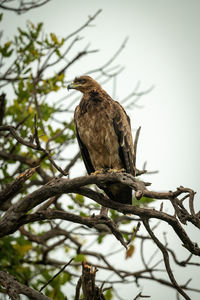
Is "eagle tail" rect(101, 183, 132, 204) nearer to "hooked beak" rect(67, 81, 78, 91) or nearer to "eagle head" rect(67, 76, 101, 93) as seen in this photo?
"eagle head" rect(67, 76, 101, 93)

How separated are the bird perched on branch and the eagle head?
489mm

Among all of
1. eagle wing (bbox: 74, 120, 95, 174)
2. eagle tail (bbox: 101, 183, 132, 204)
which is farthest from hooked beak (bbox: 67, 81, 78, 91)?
eagle tail (bbox: 101, 183, 132, 204)

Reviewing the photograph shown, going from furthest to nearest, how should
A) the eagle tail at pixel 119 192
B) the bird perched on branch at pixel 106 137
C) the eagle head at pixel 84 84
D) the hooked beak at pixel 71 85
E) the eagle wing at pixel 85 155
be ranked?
the hooked beak at pixel 71 85 < the eagle head at pixel 84 84 < the eagle wing at pixel 85 155 < the bird perched on branch at pixel 106 137 < the eagle tail at pixel 119 192

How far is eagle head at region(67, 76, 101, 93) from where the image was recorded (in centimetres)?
556

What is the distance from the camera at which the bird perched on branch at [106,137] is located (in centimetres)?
476

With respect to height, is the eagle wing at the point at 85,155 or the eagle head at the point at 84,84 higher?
the eagle head at the point at 84,84

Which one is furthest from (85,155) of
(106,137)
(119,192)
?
(119,192)

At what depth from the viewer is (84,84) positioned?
564 centimetres

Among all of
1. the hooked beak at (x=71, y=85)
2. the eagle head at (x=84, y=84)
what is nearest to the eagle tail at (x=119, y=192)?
the eagle head at (x=84, y=84)

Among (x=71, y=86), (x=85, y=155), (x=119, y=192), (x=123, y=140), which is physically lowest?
(x=119, y=192)

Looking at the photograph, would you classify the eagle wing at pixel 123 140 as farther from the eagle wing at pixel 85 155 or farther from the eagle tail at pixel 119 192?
the eagle wing at pixel 85 155

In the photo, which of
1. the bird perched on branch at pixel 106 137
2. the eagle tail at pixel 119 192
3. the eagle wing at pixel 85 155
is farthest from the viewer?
the eagle wing at pixel 85 155

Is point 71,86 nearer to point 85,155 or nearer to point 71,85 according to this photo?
point 71,85

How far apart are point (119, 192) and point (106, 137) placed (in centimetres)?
70
